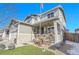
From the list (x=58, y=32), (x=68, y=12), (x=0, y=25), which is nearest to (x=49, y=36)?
(x=58, y=32)

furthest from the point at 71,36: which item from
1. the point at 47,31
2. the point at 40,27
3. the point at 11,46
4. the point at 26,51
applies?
the point at 11,46

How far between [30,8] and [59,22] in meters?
0.65

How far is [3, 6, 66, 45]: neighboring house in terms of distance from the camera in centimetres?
322

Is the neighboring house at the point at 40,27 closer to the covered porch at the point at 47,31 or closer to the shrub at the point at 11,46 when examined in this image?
the covered porch at the point at 47,31

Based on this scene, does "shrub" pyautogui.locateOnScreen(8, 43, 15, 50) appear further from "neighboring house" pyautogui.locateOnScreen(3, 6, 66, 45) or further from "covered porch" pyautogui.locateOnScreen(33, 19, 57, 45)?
"covered porch" pyautogui.locateOnScreen(33, 19, 57, 45)

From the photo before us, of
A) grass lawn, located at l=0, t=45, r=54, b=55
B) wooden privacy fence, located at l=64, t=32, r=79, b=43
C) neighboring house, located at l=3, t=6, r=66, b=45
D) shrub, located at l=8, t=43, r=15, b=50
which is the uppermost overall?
neighboring house, located at l=3, t=6, r=66, b=45

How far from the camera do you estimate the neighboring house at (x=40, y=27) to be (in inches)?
127

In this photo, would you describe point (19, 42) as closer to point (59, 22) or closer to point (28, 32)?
point (28, 32)

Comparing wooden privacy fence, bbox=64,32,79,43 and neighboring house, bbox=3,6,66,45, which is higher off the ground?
neighboring house, bbox=3,6,66,45

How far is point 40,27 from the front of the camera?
10.7ft

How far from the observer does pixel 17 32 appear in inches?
131

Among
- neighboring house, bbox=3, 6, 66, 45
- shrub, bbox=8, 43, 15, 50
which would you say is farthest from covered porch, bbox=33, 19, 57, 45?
shrub, bbox=8, 43, 15, 50

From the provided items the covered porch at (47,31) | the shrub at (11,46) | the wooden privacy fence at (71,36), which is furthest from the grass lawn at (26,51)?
the wooden privacy fence at (71,36)

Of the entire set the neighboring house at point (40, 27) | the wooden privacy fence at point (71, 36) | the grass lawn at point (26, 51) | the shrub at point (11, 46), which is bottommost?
the grass lawn at point (26, 51)
